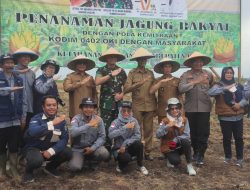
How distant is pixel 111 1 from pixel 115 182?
448 centimetres

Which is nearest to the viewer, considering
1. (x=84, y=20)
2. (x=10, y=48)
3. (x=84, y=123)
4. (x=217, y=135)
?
(x=84, y=123)

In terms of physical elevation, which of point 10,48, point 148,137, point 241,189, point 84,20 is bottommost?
point 241,189

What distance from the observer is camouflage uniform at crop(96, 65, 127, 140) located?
6418 millimetres

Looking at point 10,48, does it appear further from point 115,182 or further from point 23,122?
point 115,182

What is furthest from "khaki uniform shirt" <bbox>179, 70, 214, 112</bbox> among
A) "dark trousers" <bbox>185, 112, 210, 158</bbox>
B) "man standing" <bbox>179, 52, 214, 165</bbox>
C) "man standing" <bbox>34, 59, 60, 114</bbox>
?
"man standing" <bbox>34, 59, 60, 114</bbox>

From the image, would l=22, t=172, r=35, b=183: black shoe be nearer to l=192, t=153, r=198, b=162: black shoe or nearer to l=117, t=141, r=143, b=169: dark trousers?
l=117, t=141, r=143, b=169: dark trousers

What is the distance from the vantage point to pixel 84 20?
27.6ft

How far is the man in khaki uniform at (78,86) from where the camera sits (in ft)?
20.5

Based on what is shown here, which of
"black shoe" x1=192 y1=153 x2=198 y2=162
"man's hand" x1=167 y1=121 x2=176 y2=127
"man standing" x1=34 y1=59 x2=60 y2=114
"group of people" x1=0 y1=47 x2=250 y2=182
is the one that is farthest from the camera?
"black shoe" x1=192 y1=153 x2=198 y2=162

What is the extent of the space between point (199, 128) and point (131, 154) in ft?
4.28

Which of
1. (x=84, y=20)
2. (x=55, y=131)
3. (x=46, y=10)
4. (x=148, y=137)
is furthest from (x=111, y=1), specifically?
(x=55, y=131)

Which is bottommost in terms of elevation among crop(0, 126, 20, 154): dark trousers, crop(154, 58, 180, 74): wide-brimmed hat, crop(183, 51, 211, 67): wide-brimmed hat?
crop(0, 126, 20, 154): dark trousers

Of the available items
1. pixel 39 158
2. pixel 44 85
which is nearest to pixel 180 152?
pixel 39 158

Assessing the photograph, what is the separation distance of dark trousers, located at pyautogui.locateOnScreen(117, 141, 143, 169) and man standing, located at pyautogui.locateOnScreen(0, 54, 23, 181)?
1.56 meters
